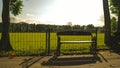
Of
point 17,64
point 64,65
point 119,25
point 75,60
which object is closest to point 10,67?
point 17,64

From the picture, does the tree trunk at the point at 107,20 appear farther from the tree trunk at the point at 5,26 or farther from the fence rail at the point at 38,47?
the tree trunk at the point at 5,26

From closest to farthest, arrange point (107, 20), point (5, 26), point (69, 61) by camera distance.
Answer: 1. point (69, 61)
2. point (5, 26)
3. point (107, 20)

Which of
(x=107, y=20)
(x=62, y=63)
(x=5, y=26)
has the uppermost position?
(x=107, y=20)

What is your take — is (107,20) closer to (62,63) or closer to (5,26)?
(5,26)

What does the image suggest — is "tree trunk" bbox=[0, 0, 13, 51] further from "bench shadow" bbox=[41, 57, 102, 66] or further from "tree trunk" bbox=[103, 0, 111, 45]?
"tree trunk" bbox=[103, 0, 111, 45]

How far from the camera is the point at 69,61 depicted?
39.4ft

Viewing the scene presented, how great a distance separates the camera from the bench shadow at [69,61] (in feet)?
37.3

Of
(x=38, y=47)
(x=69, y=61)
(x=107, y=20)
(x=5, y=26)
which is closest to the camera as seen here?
(x=69, y=61)

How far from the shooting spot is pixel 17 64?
36.4 feet

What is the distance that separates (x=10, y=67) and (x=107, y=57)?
491 centimetres

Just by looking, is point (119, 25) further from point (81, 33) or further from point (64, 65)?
point (64, 65)

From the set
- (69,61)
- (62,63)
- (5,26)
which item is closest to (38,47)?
(5,26)

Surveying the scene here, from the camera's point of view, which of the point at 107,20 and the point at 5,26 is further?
the point at 107,20

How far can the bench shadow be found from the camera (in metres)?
11.4
